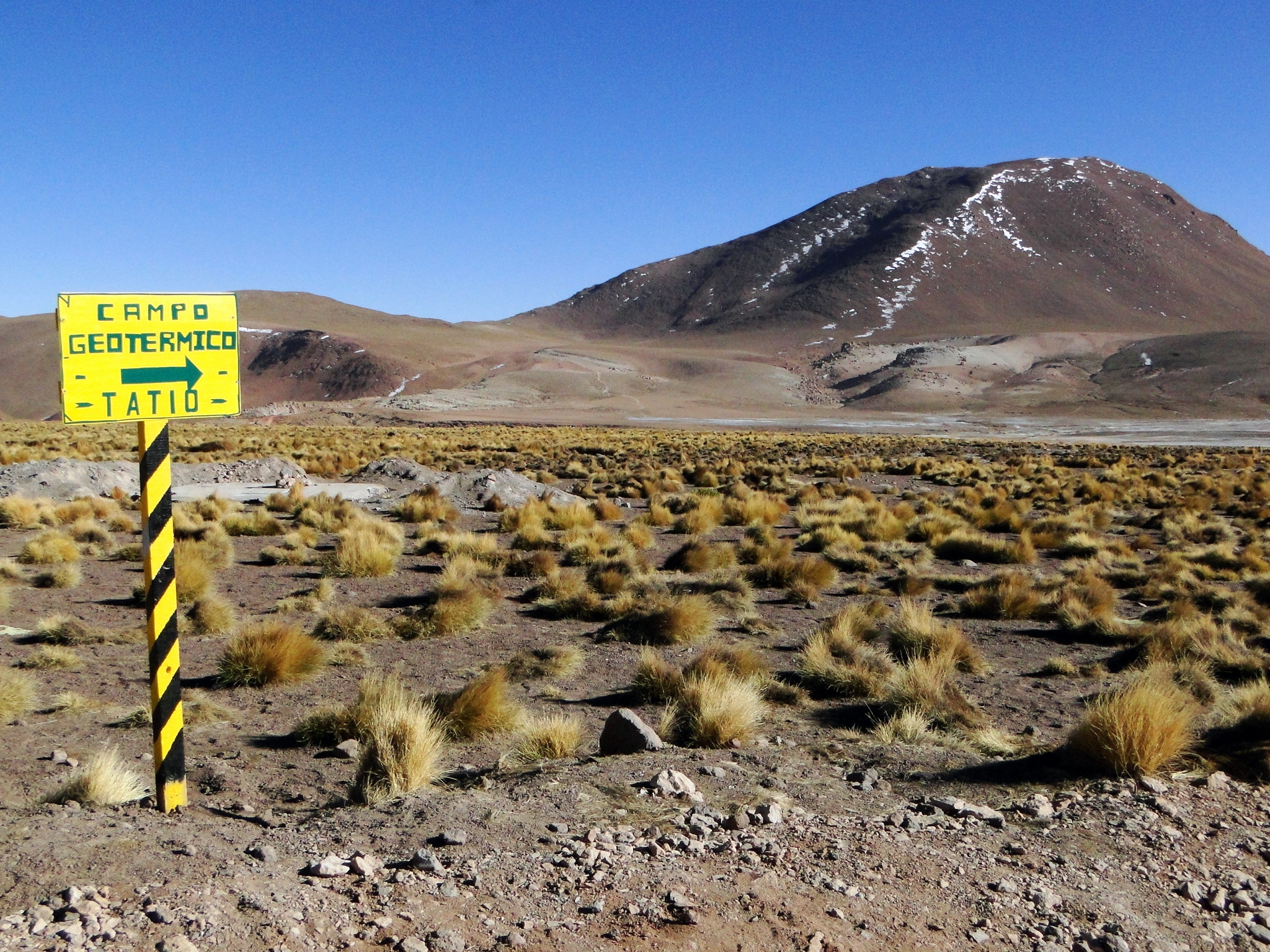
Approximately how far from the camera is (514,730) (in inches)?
303

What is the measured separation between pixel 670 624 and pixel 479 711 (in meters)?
3.96

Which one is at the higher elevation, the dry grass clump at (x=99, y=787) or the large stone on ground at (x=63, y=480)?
the large stone on ground at (x=63, y=480)

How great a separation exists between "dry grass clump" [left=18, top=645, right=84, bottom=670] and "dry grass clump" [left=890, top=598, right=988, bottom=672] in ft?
26.6

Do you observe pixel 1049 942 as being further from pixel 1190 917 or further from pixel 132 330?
pixel 132 330

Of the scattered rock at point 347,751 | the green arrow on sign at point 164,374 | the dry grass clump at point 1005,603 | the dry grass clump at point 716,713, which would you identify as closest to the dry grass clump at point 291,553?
the scattered rock at point 347,751

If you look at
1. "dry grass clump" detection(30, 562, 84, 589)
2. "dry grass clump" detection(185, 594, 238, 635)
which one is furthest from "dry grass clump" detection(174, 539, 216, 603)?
"dry grass clump" detection(30, 562, 84, 589)

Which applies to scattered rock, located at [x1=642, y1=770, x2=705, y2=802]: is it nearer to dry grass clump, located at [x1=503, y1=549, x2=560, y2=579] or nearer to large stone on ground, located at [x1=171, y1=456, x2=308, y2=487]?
dry grass clump, located at [x1=503, y1=549, x2=560, y2=579]

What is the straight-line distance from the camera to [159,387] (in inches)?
219

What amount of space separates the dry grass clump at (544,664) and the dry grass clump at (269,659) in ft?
6.09

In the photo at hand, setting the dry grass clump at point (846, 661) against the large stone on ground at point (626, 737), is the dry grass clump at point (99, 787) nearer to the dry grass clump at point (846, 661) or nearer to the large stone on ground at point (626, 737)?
the large stone on ground at point (626, 737)

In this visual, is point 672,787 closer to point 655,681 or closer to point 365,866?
point 365,866

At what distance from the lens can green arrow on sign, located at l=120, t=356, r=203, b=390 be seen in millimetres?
5449

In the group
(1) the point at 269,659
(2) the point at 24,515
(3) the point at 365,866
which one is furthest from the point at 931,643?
(2) the point at 24,515

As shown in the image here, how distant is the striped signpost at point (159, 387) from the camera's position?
532 centimetres
